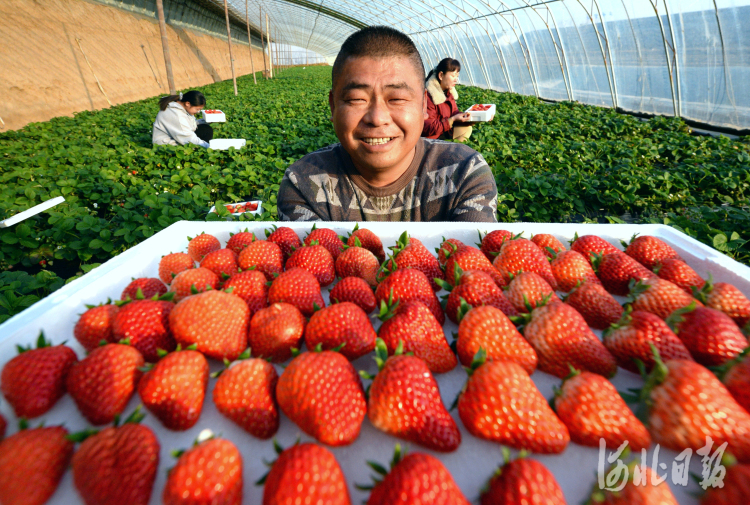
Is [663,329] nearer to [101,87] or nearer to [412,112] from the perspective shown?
[412,112]

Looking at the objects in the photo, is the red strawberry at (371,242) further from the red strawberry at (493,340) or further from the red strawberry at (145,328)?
the red strawberry at (145,328)

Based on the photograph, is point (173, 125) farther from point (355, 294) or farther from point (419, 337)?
point (419, 337)

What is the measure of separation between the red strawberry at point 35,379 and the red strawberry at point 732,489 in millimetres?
1287

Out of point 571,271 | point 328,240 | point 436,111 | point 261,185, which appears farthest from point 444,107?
point 571,271

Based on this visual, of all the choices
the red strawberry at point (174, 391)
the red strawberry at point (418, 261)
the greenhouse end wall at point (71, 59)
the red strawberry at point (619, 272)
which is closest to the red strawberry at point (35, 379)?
the red strawberry at point (174, 391)

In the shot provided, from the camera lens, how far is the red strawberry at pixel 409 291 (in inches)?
40.8

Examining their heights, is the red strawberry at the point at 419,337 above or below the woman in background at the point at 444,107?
below

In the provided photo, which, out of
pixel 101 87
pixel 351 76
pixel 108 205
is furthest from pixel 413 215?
pixel 101 87

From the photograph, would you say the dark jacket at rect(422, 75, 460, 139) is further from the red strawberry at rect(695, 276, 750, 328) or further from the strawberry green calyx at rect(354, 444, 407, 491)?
the strawberry green calyx at rect(354, 444, 407, 491)

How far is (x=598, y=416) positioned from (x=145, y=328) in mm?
1057

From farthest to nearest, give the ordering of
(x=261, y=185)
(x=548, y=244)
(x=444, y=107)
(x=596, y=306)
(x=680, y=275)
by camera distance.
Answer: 1. (x=444, y=107)
2. (x=261, y=185)
3. (x=548, y=244)
4. (x=680, y=275)
5. (x=596, y=306)

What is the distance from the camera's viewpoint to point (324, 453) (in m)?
0.65

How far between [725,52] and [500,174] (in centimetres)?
717

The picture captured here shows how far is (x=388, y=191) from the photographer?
7.52 ft
